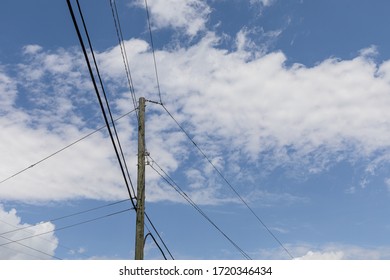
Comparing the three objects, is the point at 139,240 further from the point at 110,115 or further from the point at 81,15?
the point at 81,15

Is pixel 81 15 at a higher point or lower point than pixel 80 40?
higher

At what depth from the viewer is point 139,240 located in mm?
12867

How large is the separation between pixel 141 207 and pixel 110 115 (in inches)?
167

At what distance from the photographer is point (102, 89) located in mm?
10031

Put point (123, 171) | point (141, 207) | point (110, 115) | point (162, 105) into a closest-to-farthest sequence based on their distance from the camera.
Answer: point (110, 115) → point (123, 171) → point (141, 207) → point (162, 105)

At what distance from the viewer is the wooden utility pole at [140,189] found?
12805 millimetres

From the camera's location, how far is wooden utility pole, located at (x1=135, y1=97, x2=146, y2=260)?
42.0 feet

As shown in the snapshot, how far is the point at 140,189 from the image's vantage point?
1382 cm

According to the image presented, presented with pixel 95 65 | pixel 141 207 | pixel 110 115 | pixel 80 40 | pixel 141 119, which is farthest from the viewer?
pixel 141 119
